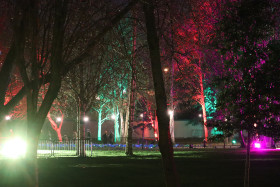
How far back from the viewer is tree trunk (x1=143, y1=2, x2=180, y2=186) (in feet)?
38.5

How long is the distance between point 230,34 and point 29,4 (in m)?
6.06

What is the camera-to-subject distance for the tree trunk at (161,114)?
11.8m

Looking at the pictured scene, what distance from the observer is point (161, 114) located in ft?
38.7

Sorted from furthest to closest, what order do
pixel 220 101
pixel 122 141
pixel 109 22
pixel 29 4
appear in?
pixel 122 141
pixel 220 101
pixel 109 22
pixel 29 4

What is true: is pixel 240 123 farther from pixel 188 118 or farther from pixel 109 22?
pixel 188 118

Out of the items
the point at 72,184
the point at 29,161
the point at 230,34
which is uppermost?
the point at 230,34

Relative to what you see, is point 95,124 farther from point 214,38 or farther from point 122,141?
point 214,38

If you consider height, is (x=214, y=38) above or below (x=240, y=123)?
above

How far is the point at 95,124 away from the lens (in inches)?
2805

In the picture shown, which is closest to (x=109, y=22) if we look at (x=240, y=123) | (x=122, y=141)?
(x=240, y=123)

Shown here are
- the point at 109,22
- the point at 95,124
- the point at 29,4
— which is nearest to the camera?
the point at 29,4

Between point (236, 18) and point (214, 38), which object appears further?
point (214, 38)

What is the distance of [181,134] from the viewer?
72375 millimetres

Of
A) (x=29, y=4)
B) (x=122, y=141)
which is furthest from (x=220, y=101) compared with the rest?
(x=122, y=141)
